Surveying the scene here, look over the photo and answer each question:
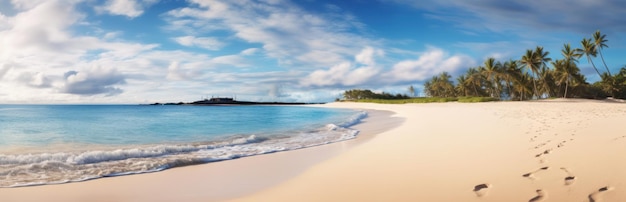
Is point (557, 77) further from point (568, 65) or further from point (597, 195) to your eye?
point (597, 195)

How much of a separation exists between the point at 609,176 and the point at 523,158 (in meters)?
1.74

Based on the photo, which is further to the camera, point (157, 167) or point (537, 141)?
point (537, 141)

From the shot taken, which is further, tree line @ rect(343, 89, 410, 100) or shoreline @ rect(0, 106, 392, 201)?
tree line @ rect(343, 89, 410, 100)

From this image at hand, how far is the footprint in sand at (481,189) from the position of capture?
477cm

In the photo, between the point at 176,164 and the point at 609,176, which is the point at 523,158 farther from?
the point at 176,164

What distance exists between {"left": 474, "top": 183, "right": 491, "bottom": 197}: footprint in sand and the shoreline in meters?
3.26

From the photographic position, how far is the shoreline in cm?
561

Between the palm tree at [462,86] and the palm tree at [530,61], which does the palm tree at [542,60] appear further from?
the palm tree at [462,86]

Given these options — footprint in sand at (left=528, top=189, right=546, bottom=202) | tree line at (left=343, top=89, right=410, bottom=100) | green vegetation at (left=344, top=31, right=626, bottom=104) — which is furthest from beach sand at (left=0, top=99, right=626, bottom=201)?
tree line at (left=343, top=89, right=410, bottom=100)

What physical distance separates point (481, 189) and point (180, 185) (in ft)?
16.2

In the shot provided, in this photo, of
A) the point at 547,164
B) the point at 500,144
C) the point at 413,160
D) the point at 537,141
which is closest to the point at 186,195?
the point at 413,160

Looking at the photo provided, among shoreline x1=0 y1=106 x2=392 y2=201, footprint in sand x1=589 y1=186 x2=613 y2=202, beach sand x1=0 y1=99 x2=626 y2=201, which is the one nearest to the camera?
footprint in sand x1=589 y1=186 x2=613 y2=202

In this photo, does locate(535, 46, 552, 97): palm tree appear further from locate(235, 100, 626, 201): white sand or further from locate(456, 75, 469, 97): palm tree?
locate(235, 100, 626, 201): white sand

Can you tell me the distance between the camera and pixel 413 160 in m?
7.52
